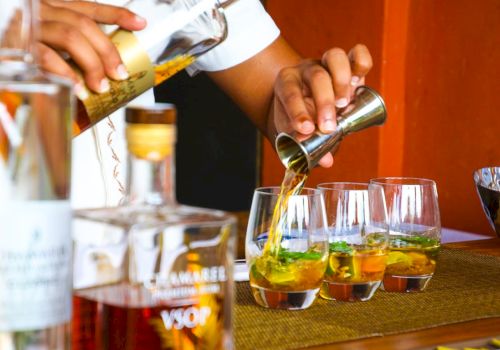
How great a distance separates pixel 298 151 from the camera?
3.72 ft

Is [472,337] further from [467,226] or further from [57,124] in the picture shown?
[467,226]

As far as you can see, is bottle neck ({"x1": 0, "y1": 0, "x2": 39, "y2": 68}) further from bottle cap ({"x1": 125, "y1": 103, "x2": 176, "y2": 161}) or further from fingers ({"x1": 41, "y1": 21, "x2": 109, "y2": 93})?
fingers ({"x1": 41, "y1": 21, "x2": 109, "y2": 93})

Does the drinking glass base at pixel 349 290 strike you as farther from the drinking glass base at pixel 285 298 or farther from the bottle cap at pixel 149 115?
the bottle cap at pixel 149 115

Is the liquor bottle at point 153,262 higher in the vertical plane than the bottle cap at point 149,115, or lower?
lower

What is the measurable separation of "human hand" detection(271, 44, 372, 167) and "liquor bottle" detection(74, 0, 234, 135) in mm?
240

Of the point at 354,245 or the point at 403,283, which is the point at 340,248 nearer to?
the point at 354,245

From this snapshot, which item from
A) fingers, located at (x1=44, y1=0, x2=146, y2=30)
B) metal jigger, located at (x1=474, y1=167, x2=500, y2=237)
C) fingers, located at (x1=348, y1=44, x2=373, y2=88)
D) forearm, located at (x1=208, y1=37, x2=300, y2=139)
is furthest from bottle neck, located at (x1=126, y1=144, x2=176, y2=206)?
forearm, located at (x1=208, y1=37, x2=300, y2=139)

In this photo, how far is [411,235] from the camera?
47.5 inches

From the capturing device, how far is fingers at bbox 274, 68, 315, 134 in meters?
1.16

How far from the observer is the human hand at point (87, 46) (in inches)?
30.9

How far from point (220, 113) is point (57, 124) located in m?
3.33

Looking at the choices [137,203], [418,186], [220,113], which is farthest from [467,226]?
[137,203]

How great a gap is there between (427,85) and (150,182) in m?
2.73

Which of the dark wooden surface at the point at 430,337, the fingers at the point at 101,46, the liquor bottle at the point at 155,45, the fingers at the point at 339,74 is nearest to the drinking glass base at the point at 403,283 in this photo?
the dark wooden surface at the point at 430,337
